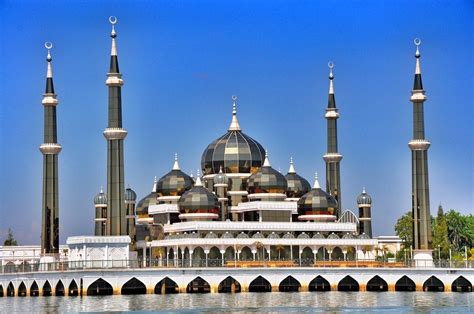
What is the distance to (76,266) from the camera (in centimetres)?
9450

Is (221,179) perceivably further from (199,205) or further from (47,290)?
(47,290)

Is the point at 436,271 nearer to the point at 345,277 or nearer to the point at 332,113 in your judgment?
the point at 345,277

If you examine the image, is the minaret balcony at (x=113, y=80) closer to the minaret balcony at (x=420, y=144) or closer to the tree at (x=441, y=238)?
the minaret balcony at (x=420, y=144)

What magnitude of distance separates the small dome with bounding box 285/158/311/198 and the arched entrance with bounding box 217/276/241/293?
17.4 metres

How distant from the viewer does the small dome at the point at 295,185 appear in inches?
4432

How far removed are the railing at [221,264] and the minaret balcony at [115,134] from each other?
899 centimetres

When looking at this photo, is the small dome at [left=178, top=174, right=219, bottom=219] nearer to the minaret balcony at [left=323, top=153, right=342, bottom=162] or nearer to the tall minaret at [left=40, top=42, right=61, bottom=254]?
the tall minaret at [left=40, top=42, right=61, bottom=254]

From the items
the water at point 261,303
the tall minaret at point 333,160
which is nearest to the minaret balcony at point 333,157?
the tall minaret at point 333,160

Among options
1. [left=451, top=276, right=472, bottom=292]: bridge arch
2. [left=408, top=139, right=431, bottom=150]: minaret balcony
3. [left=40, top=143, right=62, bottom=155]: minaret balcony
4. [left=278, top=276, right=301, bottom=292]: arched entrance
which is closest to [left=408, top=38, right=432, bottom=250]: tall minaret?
[left=408, top=139, right=431, bottom=150]: minaret balcony

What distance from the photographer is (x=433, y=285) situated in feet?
318

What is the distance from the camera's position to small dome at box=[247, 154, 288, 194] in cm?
10662

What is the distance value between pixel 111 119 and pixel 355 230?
829 inches

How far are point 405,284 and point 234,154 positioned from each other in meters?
20.7

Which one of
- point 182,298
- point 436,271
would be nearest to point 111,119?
point 182,298
